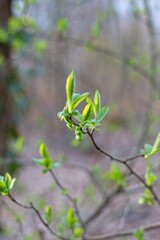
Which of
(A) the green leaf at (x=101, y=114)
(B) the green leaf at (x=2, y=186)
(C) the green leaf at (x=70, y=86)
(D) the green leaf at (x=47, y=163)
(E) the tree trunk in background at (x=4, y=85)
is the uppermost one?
(E) the tree trunk in background at (x=4, y=85)

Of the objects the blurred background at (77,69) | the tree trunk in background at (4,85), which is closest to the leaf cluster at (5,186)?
the blurred background at (77,69)

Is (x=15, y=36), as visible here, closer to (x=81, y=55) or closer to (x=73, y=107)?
(x=73, y=107)

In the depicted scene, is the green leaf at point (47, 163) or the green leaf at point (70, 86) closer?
the green leaf at point (70, 86)

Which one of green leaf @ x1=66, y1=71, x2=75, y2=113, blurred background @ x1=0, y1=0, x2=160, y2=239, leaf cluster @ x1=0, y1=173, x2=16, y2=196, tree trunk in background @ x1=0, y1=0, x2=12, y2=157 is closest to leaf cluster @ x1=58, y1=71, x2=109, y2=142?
green leaf @ x1=66, y1=71, x2=75, y2=113

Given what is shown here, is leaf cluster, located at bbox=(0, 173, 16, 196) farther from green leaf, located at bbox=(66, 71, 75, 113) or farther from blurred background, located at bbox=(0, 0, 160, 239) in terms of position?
blurred background, located at bbox=(0, 0, 160, 239)

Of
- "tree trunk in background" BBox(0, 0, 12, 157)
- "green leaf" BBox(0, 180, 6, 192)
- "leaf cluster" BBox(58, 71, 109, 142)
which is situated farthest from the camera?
"tree trunk in background" BBox(0, 0, 12, 157)

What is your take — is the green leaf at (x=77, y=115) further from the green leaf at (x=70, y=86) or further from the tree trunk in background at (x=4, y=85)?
the tree trunk in background at (x=4, y=85)

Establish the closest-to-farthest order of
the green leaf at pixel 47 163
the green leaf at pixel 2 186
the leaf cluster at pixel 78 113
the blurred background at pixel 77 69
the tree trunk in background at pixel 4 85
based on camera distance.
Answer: the leaf cluster at pixel 78 113 → the green leaf at pixel 2 186 → the green leaf at pixel 47 163 → the blurred background at pixel 77 69 → the tree trunk in background at pixel 4 85

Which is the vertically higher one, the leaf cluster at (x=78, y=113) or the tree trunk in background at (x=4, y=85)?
the tree trunk in background at (x=4, y=85)

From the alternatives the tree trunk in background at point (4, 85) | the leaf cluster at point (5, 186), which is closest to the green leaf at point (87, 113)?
the leaf cluster at point (5, 186)

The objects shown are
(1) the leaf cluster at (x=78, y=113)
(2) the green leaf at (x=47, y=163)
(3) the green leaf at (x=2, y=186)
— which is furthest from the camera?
(2) the green leaf at (x=47, y=163)
